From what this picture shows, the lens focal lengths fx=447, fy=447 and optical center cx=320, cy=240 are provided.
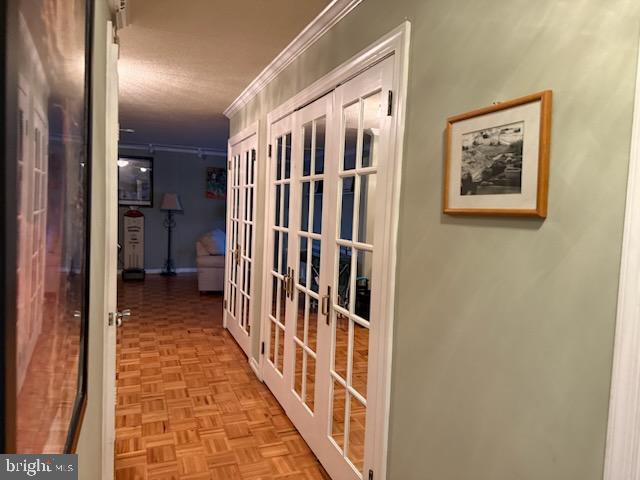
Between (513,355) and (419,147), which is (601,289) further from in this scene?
(419,147)

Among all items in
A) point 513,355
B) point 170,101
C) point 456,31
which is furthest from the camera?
point 170,101

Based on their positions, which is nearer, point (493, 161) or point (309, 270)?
point (493, 161)

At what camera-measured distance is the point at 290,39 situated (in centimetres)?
267

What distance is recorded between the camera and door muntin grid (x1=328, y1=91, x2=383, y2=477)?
6.20 ft

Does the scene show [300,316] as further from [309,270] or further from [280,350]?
[280,350]

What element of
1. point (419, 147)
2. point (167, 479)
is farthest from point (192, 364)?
point (419, 147)

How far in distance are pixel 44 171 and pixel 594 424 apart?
1148mm

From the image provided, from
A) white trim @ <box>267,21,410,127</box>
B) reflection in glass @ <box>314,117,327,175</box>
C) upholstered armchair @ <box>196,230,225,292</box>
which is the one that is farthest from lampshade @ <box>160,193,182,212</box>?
reflection in glass @ <box>314,117,327,175</box>

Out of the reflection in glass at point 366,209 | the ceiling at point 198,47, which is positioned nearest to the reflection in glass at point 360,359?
the reflection in glass at point 366,209

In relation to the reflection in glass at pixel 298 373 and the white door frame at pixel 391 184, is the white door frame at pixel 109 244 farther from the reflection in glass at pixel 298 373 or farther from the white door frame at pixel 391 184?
the reflection in glass at pixel 298 373

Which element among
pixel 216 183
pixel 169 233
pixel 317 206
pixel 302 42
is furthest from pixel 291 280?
pixel 216 183

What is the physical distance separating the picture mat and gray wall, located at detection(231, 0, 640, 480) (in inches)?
1.9

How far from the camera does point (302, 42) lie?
8.55 ft

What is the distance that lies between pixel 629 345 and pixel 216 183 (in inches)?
328
